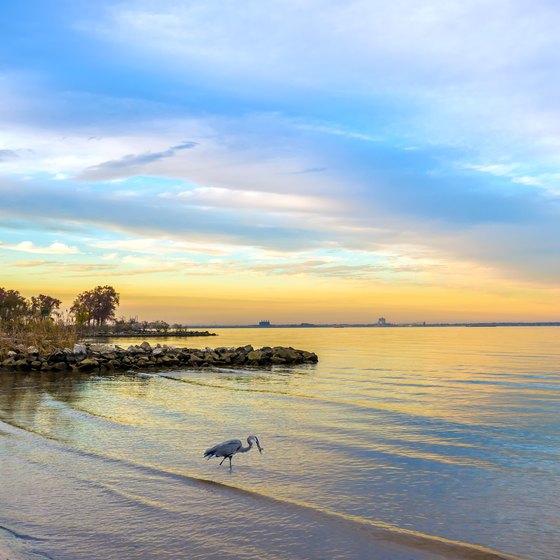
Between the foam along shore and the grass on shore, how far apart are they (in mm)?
1209

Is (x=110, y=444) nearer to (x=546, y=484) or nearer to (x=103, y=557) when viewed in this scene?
(x=103, y=557)


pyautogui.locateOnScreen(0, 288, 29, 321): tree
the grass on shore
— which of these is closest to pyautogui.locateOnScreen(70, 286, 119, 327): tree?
pyautogui.locateOnScreen(0, 288, 29, 321): tree

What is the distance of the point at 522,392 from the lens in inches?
1133

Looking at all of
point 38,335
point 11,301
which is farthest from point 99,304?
point 38,335

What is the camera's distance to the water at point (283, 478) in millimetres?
8617

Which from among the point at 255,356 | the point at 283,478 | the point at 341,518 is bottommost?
the point at 255,356

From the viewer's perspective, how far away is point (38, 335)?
4622 cm

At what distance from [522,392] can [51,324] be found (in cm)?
3854

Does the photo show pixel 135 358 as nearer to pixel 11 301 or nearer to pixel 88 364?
pixel 88 364

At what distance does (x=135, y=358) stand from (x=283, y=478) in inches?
1421

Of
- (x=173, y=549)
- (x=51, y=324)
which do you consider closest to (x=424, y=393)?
(x=173, y=549)

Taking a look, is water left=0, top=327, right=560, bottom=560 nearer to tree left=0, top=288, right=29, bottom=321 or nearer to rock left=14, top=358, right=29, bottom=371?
rock left=14, top=358, right=29, bottom=371

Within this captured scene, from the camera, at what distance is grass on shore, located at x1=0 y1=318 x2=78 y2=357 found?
44353mm

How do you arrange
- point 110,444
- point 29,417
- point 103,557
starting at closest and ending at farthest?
point 103,557 < point 110,444 < point 29,417
